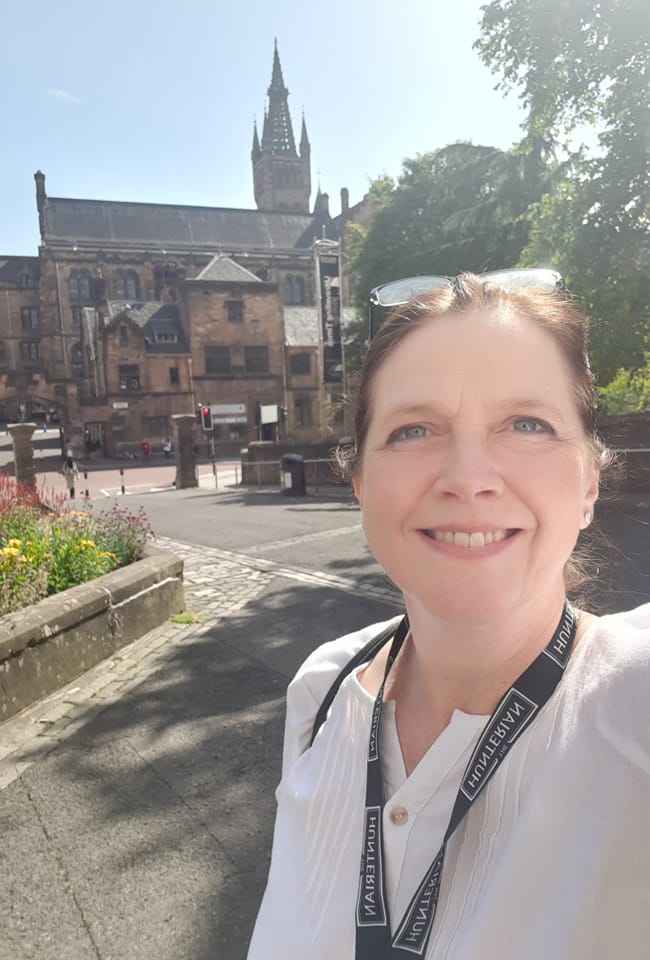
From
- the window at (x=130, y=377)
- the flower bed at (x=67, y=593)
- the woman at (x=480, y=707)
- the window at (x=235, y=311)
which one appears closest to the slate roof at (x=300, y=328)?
the window at (x=235, y=311)

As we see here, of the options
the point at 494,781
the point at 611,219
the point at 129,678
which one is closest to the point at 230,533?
the point at 129,678

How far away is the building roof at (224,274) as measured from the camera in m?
48.5

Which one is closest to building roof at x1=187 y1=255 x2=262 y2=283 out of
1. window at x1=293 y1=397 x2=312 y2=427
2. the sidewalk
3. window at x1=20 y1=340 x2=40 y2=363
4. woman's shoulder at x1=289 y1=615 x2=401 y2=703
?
window at x1=293 y1=397 x2=312 y2=427

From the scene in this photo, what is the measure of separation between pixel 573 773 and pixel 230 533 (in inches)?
457

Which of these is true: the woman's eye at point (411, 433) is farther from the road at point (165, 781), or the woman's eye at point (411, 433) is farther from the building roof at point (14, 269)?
the building roof at point (14, 269)

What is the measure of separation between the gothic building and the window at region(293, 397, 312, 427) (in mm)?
85

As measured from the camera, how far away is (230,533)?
1225 centimetres

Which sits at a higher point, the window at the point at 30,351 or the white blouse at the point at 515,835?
the window at the point at 30,351

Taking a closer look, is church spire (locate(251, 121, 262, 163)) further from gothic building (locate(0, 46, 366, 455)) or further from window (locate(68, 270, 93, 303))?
window (locate(68, 270, 93, 303))

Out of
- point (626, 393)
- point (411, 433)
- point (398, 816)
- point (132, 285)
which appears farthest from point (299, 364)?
point (398, 816)

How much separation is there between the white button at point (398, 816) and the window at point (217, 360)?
4828 centimetres

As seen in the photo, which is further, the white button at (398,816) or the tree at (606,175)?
the tree at (606,175)

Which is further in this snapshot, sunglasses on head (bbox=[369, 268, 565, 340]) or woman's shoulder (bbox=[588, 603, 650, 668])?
sunglasses on head (bbox=[369, 268, 565, 340])

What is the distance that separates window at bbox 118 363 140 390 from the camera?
46750mm
